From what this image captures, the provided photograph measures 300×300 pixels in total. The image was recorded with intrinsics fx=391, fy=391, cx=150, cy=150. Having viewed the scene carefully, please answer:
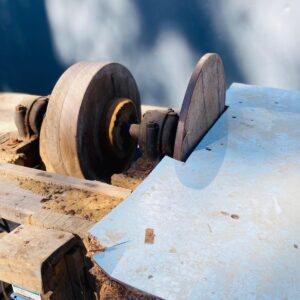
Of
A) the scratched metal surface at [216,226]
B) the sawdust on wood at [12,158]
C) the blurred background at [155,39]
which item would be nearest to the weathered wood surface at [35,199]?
the sawdust on wood at [12,158]

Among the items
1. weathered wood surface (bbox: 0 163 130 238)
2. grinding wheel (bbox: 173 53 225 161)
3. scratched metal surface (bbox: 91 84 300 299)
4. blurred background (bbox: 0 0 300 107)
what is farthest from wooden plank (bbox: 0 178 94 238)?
blurred background (bbox: 0 0 300 107)

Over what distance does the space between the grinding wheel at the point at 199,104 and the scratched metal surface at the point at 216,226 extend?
57 millimetres

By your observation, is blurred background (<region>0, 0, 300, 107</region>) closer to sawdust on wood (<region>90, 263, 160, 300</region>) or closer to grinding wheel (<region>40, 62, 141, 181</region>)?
grinding wheel (<region>40, 62, 141, 181</region>)

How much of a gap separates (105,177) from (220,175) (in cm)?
101

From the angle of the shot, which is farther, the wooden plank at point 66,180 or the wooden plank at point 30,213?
the wooden plank at point 66,180

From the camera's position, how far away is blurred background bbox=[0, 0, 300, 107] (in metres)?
3.46

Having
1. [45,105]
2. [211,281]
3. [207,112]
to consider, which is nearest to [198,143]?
[207,112]

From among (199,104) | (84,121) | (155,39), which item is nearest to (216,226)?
(199,104)

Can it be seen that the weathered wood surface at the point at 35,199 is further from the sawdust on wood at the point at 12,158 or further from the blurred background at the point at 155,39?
the blurred background at the point at 155,39

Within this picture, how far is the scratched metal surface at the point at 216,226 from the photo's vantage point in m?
0.97

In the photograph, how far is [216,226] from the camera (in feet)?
3.79

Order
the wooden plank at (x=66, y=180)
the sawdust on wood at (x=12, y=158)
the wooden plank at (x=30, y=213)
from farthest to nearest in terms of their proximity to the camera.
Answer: the sawdust on wood at (x=12, y=158)
the wooden plank at (x=66, y=180)
the wooden plank at (x=30, y=213)

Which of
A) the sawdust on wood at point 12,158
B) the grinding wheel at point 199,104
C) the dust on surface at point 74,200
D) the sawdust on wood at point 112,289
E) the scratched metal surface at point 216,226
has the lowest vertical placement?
the sawdust on wood at point 12,158

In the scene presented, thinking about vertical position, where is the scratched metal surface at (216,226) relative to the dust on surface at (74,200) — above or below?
above
